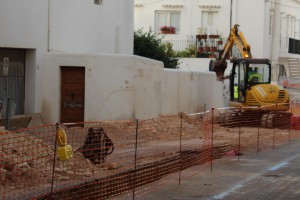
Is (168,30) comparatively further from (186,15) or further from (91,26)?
(91,26)

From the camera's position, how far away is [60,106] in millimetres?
22734

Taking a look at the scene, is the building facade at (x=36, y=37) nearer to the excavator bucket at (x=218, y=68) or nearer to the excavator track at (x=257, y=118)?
the excavator track at (x=257, y=118)

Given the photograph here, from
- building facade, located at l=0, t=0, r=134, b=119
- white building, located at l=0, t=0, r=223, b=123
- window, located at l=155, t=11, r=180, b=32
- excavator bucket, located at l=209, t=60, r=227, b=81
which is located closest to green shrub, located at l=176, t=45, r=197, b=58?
window, located at l=155, t=11, r=180, b=32

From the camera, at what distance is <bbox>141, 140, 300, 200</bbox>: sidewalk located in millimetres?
12039

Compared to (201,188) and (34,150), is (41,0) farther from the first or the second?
(201,188)

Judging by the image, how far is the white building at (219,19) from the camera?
141 ft

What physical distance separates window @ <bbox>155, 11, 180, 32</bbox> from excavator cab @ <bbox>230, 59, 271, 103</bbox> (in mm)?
15818

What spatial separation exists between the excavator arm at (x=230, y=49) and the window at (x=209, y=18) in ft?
36.9

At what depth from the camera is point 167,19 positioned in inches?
1790

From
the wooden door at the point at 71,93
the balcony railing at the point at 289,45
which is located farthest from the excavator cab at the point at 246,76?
the balcony railing at the point at 289,45

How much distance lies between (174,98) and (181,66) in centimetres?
1468

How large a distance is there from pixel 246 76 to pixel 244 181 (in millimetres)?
15697

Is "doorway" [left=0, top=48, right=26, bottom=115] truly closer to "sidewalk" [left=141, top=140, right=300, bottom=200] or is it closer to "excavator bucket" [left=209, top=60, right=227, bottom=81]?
"sidewalk" [left=141, top=140, right=300, bottom=200]

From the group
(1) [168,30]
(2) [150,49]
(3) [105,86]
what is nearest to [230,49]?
(2) [150,49]
